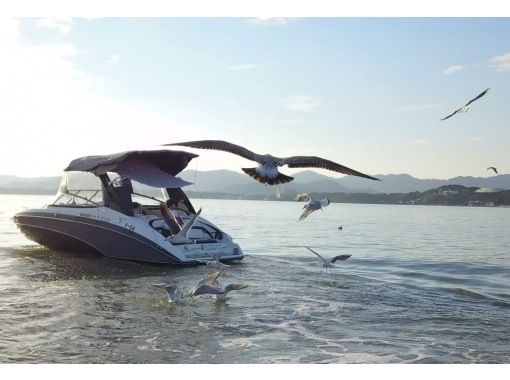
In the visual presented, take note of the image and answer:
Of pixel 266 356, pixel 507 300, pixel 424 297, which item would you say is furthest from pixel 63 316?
pixel 507 300

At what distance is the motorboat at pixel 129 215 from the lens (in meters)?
15.4

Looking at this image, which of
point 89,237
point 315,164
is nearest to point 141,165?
point 89,237

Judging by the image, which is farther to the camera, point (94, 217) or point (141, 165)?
point (141, 165)

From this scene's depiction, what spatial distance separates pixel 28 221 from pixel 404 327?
13.2 metres

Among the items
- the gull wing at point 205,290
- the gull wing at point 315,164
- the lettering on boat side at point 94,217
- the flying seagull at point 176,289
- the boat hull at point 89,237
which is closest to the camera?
the gull wing at point 315,164

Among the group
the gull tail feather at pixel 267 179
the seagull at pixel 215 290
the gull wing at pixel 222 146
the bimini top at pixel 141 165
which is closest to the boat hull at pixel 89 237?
the bimini top at pixel 141 165

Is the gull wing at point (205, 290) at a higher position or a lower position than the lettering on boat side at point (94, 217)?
lower

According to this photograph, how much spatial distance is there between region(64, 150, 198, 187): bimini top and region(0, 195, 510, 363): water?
254cm

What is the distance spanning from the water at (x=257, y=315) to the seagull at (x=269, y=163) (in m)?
2.37

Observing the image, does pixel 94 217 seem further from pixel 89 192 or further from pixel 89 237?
pixel 89 192

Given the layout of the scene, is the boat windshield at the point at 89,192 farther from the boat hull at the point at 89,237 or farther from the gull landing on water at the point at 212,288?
the gull landing on water at the point at 212,288

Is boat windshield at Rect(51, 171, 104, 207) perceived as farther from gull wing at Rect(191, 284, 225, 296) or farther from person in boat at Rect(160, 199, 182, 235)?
gull wing at Rect(191, 284, 225, 296)

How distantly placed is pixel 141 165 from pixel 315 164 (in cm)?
809

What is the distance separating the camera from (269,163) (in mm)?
9570
